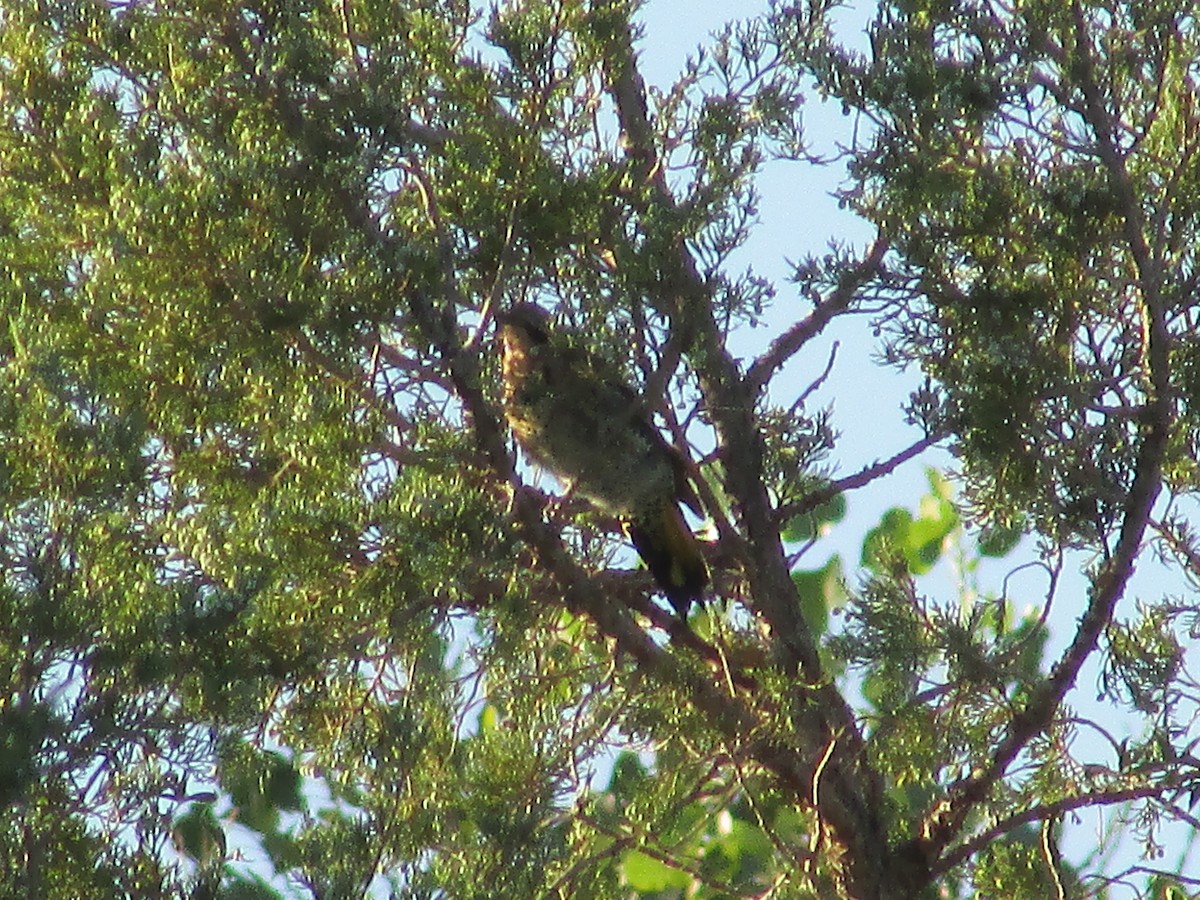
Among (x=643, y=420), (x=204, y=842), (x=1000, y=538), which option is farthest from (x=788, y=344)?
(x=204, y=842)

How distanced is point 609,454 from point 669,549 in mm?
565

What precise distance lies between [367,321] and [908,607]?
134cm

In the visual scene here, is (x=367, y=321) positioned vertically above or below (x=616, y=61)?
below

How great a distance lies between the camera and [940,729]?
421cm

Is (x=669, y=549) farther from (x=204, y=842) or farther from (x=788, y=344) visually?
(x=204, y=842)

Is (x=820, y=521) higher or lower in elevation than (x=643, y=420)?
higher

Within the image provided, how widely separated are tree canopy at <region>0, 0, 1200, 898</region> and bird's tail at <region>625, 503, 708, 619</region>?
0.50m

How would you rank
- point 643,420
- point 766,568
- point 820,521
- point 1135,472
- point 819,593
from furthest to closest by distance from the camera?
point 819,593, point 820,521, point 643,420, point 766,568, point 1135,472

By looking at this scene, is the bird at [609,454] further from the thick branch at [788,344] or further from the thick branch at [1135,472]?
the thick branch at [1135,472]

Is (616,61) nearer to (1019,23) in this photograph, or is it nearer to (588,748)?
(1019,23)

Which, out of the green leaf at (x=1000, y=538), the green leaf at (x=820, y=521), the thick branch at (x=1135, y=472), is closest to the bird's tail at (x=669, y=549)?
the green leaf at (x=820, y=521)

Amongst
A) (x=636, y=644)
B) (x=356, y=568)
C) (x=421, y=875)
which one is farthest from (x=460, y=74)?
(x=421, y=875)

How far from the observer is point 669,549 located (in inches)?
198

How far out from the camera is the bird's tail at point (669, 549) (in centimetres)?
497
